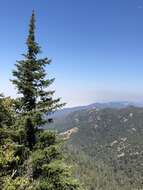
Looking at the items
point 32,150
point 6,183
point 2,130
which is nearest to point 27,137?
point 32,150

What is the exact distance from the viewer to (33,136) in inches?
802

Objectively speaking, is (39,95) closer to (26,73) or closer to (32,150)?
(26,73)

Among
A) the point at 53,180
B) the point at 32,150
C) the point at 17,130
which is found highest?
the point at 17,130

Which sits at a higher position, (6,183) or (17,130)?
(17,130)

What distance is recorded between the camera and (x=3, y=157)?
14.2 metres

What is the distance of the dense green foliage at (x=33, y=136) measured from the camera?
18691mm

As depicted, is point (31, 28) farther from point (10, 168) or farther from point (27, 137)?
point (10, 168)

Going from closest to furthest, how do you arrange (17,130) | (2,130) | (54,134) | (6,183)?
(6,183)
(2,130)
(17,130)
(54,134)

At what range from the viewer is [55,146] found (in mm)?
19000

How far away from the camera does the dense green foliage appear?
1869 cm

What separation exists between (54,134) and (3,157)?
20.1 ft

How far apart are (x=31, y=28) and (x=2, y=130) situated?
8653 millimetres

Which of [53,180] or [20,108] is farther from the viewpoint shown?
[20,108]

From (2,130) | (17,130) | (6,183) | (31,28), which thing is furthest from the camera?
(31,28)
